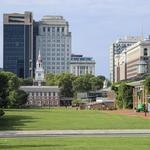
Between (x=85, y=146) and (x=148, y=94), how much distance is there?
279 feet

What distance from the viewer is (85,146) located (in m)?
26.2

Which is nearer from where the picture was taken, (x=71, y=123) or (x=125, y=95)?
(x=71, y=123)

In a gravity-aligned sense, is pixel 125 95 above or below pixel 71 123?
above

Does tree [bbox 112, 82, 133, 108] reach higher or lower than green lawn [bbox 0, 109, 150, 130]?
higher

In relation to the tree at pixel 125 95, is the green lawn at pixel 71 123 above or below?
below

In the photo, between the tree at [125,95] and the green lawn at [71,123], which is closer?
the green lawn at [71,123]

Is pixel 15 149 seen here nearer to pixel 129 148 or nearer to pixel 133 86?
pixel 129 148

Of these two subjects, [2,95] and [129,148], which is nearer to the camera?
[129,148]

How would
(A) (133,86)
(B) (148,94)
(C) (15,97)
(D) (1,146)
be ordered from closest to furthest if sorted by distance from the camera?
(D) (1,146), (B) (148,94), (A) (133,86), (C) (15,97)

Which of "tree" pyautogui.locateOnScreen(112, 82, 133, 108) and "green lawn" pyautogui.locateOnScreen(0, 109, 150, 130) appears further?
"tree" pyautogui.locateOnScreen(112, 82, 133, 108)

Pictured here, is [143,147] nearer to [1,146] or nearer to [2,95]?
[1,146]

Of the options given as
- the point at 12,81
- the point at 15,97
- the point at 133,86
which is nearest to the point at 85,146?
the point at 133,86

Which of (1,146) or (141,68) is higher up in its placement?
(141,68)

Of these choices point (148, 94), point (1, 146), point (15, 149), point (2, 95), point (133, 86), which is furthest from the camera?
point (133, 86)
